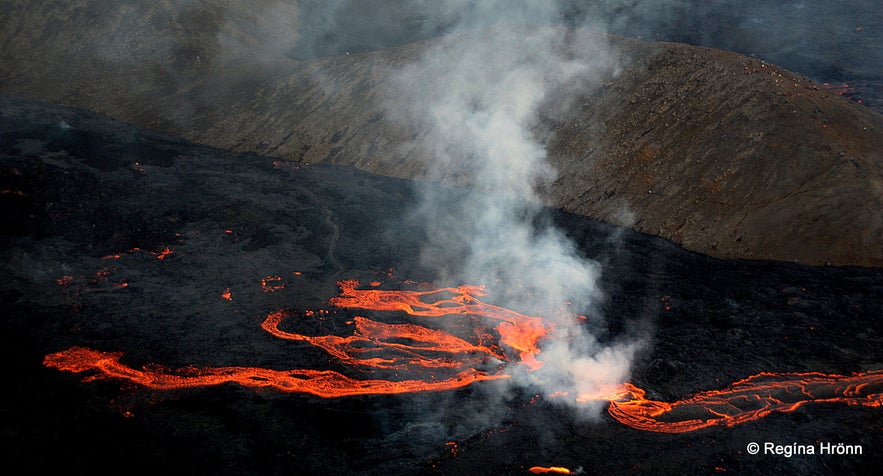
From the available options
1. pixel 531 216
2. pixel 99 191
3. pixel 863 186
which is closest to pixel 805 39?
pixel 863 186

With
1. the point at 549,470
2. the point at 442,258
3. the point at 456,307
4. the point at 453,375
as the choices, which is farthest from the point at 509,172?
the point at 549,470

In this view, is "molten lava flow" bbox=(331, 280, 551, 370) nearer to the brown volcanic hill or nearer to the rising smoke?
the rising smoke

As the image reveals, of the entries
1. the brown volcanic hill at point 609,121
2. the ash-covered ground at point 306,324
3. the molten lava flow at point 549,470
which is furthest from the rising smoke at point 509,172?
the molten lava flow at point 549,470

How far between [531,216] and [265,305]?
11.6 metres

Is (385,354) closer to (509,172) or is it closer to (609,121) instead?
(509,172)

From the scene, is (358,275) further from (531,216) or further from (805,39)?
(805,39)

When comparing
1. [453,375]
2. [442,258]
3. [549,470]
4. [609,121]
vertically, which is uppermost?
[609,121]

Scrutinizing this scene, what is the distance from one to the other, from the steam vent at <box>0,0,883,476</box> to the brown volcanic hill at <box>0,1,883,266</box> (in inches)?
5.3

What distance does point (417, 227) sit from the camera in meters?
19.3

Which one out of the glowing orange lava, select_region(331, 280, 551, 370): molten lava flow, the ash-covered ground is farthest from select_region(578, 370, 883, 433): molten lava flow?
select_region(331, 280, 551, 370): molten lava flow

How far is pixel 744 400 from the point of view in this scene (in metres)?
10.6

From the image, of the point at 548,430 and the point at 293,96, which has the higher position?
the point at 293,96

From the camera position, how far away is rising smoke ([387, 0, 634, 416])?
1262 cm
